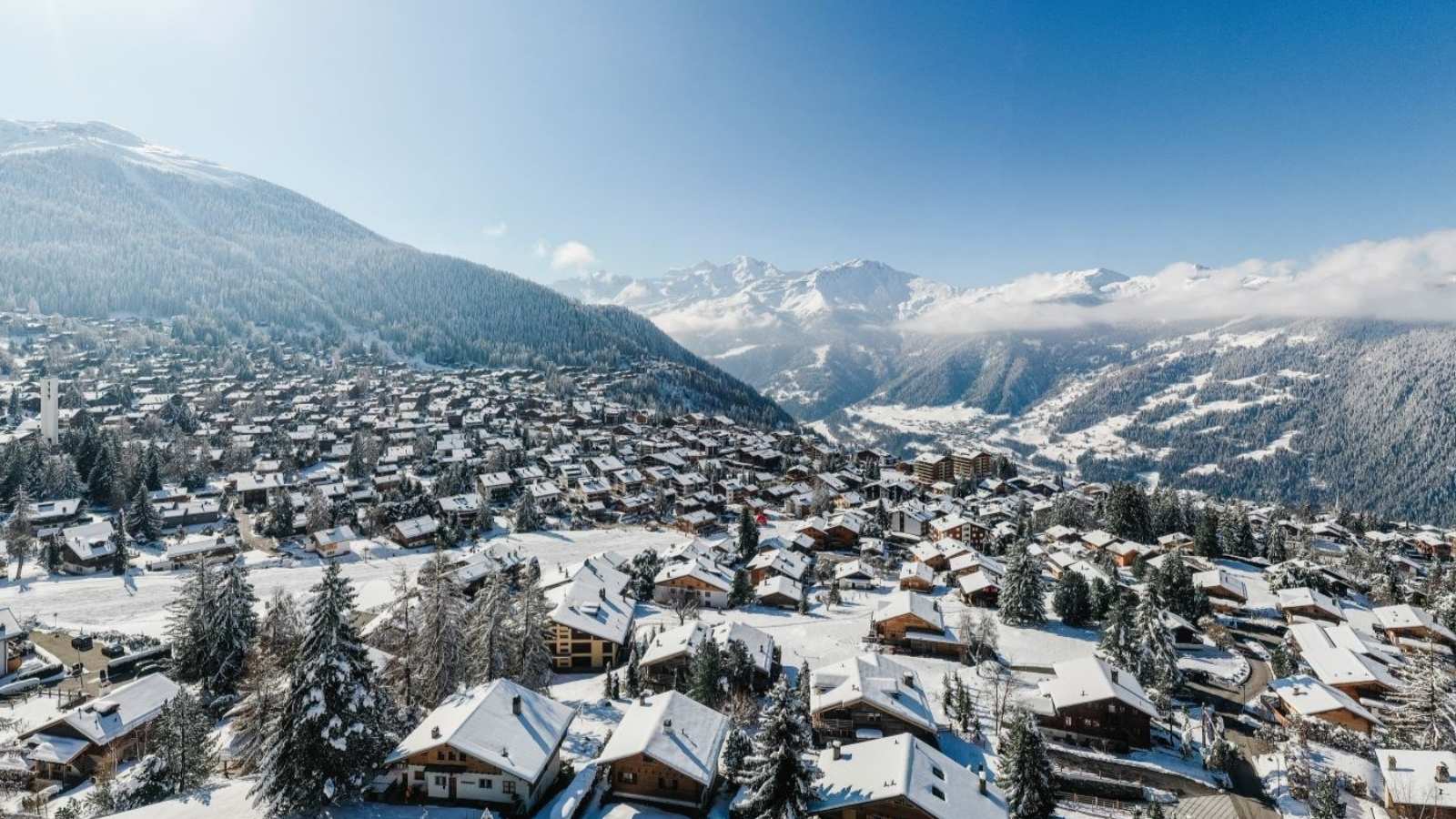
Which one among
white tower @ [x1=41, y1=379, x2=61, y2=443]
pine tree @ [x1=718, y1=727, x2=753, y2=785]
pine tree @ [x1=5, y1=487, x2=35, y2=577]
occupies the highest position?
white tower @ [x1=41, y1=379, x2=61, y2=443]

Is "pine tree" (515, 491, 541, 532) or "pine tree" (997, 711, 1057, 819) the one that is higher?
"pine tree" (997, 711, 1057, 819)

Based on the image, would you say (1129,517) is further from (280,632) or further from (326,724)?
(280,632)

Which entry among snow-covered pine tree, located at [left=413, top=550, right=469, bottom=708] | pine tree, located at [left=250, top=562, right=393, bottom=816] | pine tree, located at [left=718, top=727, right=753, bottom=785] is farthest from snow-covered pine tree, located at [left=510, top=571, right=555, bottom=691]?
pine tree, located at [left=718, top=727, right=753, bottom=785]

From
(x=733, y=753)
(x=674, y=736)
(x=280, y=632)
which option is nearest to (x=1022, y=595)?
(x=733, y=753)

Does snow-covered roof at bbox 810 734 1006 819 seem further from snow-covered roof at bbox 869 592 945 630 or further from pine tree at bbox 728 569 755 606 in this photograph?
pine tree at bbox 728 569 755 606

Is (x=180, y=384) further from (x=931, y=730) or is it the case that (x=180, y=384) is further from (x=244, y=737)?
(x=931, y=730)

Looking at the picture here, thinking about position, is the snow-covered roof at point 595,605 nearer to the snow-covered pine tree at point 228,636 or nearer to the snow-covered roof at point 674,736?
the snow-covered roof at point 674,736
